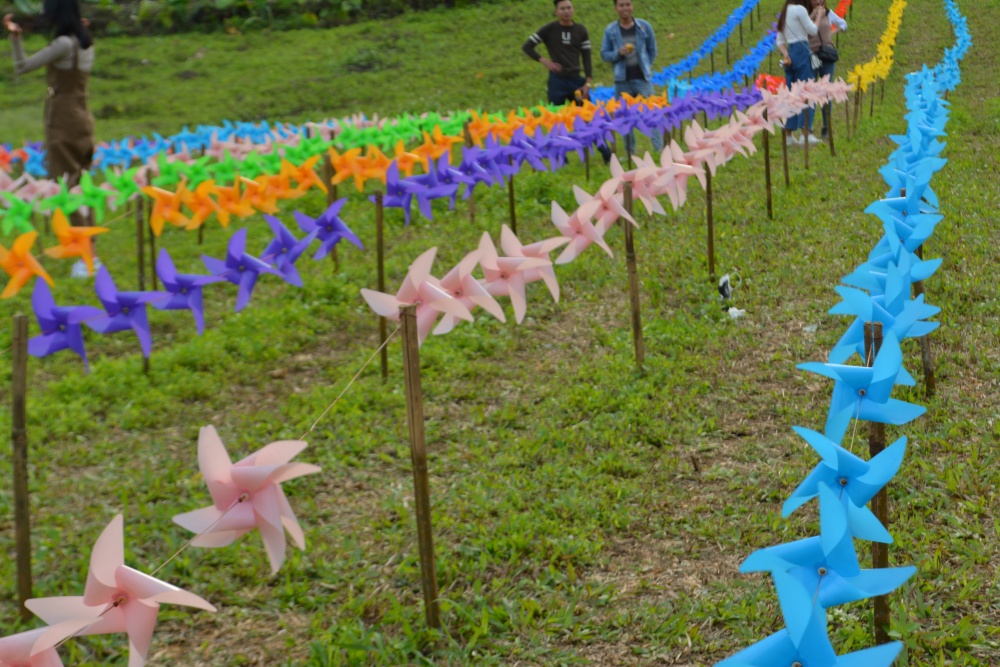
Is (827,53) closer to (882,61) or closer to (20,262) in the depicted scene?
(882,61)

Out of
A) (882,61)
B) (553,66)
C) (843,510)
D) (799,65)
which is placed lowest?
(843,510)

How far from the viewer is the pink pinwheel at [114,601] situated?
5.32ft

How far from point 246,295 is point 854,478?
2.33 meters

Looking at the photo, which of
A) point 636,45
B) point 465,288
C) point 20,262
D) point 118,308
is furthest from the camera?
point 636,45

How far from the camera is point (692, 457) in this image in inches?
130

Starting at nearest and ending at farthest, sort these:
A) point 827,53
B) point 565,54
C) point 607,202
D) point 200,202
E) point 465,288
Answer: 1. point 465,288
2. point 607,202
3. point 200,202
4. point 565,54
5. point 827,53

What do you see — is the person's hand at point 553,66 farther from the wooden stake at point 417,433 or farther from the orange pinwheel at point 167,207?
the wooden stake at point 417,433

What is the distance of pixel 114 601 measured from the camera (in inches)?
65.4

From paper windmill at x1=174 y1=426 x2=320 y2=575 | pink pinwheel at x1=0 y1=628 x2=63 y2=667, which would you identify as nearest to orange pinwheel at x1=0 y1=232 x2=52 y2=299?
paper windmill at x1=174 y1=426 x2=320 y2=575

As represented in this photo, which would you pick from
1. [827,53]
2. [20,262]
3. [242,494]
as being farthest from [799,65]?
[242,494]

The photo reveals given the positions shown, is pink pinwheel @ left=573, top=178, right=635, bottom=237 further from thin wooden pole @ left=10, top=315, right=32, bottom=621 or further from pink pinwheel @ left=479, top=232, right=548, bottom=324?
thin wooden pole @ left=10, top=315, right=32, bottom=621

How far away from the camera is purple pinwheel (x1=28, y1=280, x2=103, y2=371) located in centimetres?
273

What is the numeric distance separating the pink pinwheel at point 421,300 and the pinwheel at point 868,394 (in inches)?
40.5

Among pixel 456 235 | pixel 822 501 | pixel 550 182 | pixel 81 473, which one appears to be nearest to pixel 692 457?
pixel 822 501
